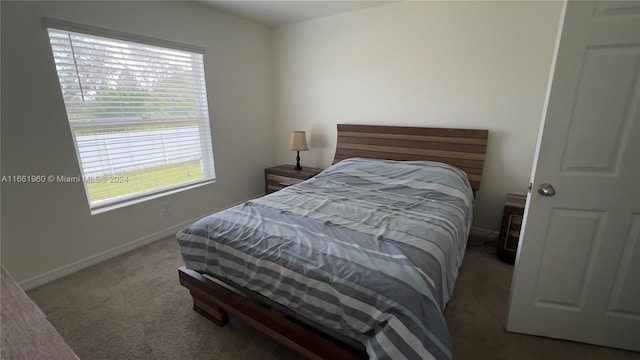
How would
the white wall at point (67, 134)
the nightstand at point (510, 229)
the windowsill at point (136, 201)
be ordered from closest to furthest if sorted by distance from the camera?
the white wall at point (67, 134)
the nightstand at point (510, 229)
the windowsill at point (136, 201)

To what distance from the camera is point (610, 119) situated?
1.34 m

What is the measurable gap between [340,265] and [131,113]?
2.40m

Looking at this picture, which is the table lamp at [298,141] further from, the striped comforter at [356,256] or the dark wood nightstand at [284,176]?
the striped comforter at [356,256]

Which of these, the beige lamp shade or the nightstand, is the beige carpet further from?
the beige lamp shade

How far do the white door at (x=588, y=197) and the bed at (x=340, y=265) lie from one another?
493mm

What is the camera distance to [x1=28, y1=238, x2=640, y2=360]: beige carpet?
1570 mm

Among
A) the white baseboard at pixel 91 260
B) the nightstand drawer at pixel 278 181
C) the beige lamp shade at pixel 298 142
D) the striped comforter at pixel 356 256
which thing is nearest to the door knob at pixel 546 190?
the striped comforter at pixel 356 256

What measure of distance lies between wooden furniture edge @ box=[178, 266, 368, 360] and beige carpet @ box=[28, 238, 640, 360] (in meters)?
0.13

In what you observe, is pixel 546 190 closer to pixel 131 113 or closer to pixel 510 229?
pixel 510 229

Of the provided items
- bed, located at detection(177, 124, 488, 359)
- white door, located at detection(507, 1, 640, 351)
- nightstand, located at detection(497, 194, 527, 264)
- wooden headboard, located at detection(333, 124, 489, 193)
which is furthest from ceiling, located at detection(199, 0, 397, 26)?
nightstand, located at detection(497, 194, 527, 264)

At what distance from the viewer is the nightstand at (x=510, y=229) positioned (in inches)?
91.7

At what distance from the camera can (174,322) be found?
1.79 meters

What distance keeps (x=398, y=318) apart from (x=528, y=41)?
8.51 feet

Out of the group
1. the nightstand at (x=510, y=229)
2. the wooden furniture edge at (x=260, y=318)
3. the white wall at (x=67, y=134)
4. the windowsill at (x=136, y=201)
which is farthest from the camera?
the windowsill at (x=136, y=201)
